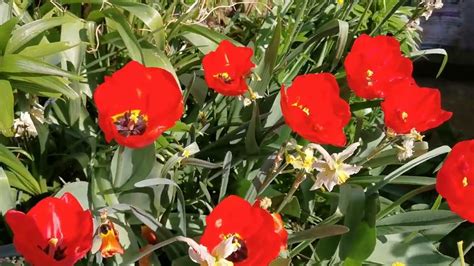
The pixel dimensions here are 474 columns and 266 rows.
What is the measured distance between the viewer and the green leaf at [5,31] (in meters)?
1.26

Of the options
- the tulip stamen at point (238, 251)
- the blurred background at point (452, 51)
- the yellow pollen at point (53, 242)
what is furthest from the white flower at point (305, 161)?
the blurred background at point (452, 51)

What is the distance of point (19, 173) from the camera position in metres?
1.28

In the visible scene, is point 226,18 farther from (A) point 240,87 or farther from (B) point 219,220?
(B) point 219,220

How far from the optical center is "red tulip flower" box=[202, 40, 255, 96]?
3.91 ft

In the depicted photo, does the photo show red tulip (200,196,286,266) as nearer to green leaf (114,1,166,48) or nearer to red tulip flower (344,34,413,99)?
red tulip flower (344,34,413,99)

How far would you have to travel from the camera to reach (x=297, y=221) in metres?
A: 1.44

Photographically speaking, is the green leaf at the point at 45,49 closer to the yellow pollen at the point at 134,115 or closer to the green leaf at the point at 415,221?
the yellow pollen at the point at 134,115

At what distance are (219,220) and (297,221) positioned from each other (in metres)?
0.50

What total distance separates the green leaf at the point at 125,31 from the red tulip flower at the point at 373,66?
432 mm

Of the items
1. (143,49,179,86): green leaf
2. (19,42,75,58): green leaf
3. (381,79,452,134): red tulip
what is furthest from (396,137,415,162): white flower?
(19,42,75,58): green leaf

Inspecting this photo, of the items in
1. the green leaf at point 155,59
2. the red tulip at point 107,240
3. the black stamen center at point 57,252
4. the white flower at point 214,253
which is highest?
the white flower at point 214,253

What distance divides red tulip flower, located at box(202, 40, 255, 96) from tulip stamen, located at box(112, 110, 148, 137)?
0.65ft

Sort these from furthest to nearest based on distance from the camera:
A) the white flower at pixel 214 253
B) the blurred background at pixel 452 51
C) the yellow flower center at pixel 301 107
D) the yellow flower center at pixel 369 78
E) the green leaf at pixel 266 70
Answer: the blurred background at pixel 452 51, the green leaf at pixel 266 70, the yellow flower center at pixel 369 78, the yellow flower center at pixel 301 107, the white flower at pixel 214 253

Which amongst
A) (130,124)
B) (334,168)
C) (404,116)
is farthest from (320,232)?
(130,124)
